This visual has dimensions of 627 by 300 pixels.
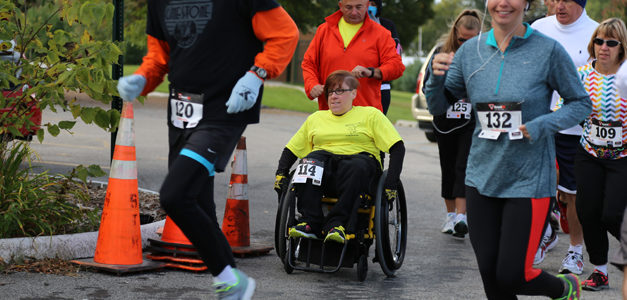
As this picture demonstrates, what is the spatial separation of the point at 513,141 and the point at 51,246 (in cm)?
321

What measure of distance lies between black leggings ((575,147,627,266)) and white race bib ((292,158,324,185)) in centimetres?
171

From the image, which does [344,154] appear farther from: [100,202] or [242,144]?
[100,202]

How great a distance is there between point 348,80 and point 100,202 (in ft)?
8.22

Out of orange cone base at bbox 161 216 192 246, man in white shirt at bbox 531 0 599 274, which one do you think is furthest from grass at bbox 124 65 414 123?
orange cone base at bbox 161 216 192 246

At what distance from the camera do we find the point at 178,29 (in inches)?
179

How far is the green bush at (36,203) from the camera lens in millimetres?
6016

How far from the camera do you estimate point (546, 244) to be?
7188 millimetres

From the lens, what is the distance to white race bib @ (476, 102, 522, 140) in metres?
4.20

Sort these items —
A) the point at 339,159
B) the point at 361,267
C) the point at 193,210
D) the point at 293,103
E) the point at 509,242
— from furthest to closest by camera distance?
1. the point at 293,103
2. the point at 339,159
3. the point at 361,267
4. the point at 193,210
5. the point at 509,242

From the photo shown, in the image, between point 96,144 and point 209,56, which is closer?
point 209,56

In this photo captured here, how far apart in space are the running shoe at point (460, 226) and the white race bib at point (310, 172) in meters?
2.33

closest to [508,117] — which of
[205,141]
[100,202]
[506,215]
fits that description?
[506,215]

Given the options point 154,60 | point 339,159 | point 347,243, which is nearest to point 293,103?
point 339,159

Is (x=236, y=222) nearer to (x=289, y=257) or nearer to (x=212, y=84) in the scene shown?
(x=289, y=257)
